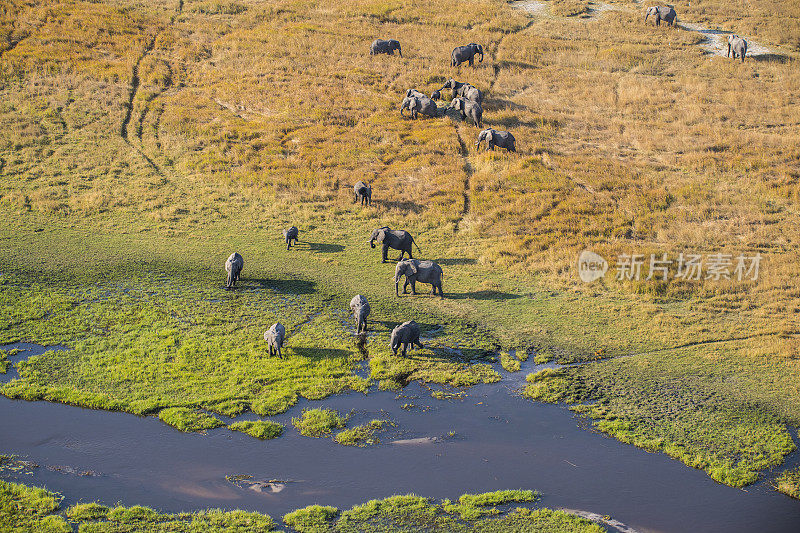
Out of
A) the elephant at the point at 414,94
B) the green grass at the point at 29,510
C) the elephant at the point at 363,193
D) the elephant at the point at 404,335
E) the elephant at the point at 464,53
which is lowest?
the green grass at the point at 29,510

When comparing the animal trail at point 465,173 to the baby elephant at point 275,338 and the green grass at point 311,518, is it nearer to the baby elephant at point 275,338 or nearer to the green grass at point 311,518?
the baby elephant at point 275,338

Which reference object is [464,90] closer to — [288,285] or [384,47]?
[384,47]

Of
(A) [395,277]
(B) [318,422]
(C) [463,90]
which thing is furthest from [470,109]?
(B) [318,422]

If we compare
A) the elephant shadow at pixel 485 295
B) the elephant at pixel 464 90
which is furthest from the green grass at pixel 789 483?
the elephant at pixel 464 90

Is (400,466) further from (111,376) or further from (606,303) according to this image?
(606,303)

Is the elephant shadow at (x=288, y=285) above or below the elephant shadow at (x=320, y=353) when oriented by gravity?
above

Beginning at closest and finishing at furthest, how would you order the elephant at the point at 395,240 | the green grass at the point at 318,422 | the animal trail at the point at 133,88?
the green grass at the point at 318,422 < the elephant at the point at 395,240 < the animal trail at the point at 133,88
